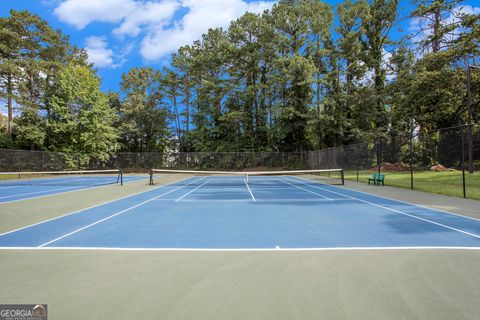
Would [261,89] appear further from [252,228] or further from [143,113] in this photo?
[252,228]

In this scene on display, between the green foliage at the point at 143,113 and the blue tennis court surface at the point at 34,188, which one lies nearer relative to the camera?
the blue tennis court surface at the point at 34,188

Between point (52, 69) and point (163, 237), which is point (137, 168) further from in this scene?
point (163, 237)

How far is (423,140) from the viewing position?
1941 centimetres

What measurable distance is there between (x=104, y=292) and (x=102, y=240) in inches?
108

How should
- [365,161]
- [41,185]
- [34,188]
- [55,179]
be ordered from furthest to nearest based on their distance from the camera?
[55,179], [365,161], [41,185], [34,188]

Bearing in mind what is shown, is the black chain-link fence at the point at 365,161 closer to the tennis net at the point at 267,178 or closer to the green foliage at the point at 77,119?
the tennis net at the point at 267,178

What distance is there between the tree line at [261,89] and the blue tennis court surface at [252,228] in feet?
87.9

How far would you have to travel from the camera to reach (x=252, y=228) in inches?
279

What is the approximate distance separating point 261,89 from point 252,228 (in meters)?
39.3

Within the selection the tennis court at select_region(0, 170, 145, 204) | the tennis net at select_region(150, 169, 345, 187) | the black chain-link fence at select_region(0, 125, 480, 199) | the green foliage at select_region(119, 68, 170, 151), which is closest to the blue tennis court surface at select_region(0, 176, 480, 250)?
the black chain-link fence at select_region(0, 125, 480, 199)

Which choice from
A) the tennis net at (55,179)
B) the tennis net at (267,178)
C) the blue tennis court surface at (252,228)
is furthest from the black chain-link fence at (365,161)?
the blue tennis court surface at (252,228)

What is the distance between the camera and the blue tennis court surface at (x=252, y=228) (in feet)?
18.9

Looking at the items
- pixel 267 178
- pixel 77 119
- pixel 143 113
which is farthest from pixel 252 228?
pixel 143 113

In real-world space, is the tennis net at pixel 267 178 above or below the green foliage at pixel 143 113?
below
